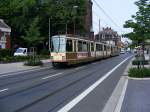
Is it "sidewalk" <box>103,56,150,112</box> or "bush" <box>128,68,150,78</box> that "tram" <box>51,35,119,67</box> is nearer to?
"bush" <box>128,68,150,78</box>

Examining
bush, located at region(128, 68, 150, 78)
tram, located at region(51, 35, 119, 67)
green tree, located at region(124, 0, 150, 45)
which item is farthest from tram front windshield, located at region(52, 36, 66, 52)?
bush, located at region(128, 68, 150, 78)

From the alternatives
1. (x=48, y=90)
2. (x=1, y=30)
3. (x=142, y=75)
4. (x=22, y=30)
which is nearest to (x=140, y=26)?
(x=142, y=75)

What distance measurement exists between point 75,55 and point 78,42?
1.99 metres

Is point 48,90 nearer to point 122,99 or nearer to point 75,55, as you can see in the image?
point 122,99

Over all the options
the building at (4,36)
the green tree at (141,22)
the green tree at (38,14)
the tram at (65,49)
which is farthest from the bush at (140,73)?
the green tree at (38,14)

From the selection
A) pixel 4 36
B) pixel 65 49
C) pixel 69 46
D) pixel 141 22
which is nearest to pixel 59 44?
pixel 65 49

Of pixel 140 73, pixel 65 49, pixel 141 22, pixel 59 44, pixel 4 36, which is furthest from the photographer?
pixel 4 36

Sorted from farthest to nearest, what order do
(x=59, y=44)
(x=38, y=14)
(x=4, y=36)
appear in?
(x=38, y=14), (x=4, y=36), (x=59, y=44)

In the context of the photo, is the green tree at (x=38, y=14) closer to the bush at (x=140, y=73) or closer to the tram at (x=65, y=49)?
the tram at (x=65, y=49)

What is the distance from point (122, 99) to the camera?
1516cm

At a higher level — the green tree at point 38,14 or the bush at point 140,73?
the green tree at point 38,14

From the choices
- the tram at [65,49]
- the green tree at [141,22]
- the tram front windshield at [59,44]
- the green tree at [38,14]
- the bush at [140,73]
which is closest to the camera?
the bush at [140,73]

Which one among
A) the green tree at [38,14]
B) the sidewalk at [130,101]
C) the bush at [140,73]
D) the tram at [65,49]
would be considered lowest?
the sidewalk at [130,101]

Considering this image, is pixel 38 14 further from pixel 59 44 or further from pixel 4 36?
pixel 59 44
